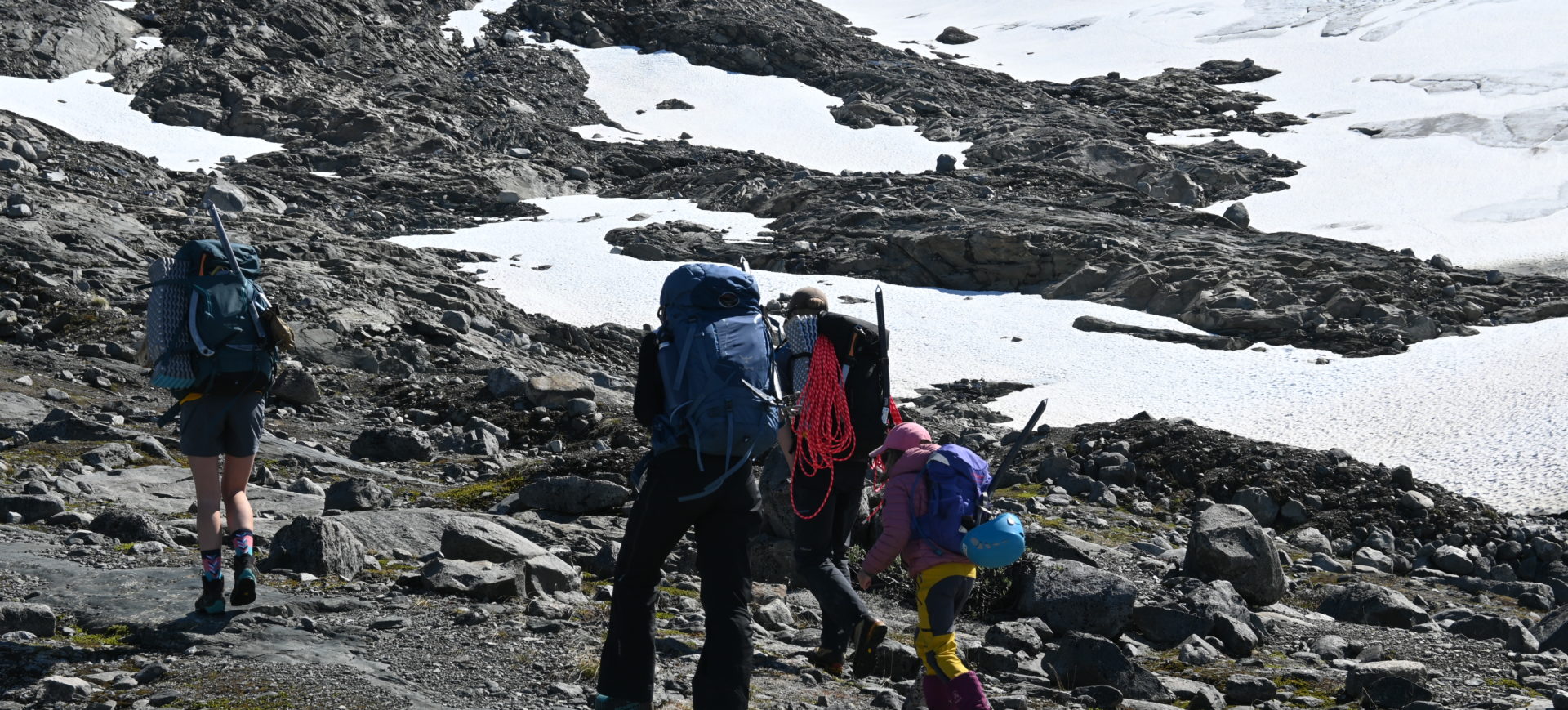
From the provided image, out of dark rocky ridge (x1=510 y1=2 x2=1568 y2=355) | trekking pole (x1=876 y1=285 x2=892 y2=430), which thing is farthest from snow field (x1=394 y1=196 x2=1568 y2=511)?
trekking pole (x1=876 y1=285 x2=892 y2=430)

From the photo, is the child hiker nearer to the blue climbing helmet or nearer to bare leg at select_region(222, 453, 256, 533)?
the blue climbing helmet

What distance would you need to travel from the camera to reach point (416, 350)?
20.2 meters

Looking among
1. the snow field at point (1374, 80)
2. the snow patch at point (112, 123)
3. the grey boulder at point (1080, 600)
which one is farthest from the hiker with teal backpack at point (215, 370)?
the snow field at point (1374, 80)

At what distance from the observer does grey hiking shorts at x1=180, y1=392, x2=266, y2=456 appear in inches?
259

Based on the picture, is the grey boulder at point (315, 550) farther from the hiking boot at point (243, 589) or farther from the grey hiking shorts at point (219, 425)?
the grey hiking shorts at point (219, 425)

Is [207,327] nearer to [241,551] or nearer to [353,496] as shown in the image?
[241,551]

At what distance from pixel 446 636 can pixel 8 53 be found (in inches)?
2134

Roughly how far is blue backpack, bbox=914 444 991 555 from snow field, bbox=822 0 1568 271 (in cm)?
3864

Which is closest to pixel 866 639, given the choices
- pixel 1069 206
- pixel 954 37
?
pixel 1069 206

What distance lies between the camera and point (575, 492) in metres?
10.9

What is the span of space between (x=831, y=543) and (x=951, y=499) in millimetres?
1301

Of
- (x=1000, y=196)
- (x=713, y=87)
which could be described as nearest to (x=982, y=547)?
(x=1000, y=196)

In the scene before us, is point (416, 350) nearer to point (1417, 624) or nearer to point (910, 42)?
point (1417, 624)

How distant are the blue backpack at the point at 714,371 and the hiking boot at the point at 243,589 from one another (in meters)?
2.73
